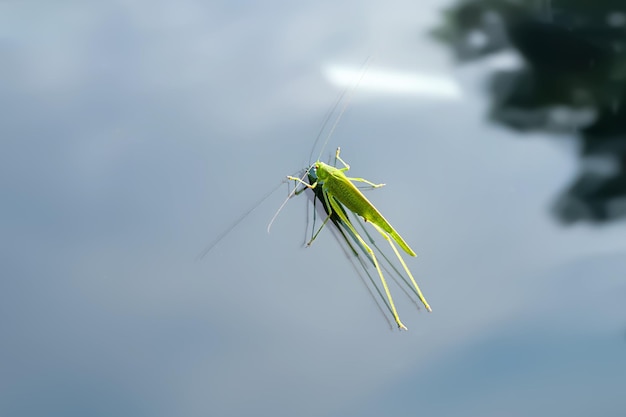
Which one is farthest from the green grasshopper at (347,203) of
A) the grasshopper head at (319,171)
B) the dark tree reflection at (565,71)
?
the dark tree reflection at (565,71)

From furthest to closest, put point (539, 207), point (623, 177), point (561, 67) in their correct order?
1. point (561, 67)
2. point (623, 177)
3. point (539, 207)

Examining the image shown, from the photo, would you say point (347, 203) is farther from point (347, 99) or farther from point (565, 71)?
point (565, 71)

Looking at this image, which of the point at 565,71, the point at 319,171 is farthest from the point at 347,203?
the point at 565,71

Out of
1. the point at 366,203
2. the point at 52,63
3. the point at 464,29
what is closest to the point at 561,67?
the point at 464,29

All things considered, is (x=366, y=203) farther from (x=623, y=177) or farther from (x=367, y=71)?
(x=623, y=177)

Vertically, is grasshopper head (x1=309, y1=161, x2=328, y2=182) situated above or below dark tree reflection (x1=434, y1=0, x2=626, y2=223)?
below

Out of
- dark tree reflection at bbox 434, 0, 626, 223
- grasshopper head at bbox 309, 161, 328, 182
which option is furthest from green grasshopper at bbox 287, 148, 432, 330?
dark tree reflection at bbox 434, 0, 626, 223

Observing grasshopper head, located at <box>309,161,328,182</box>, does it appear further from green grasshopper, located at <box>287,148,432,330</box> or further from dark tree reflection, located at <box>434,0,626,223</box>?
dark tree reflection, located at <box>434,0,626,223</box>
